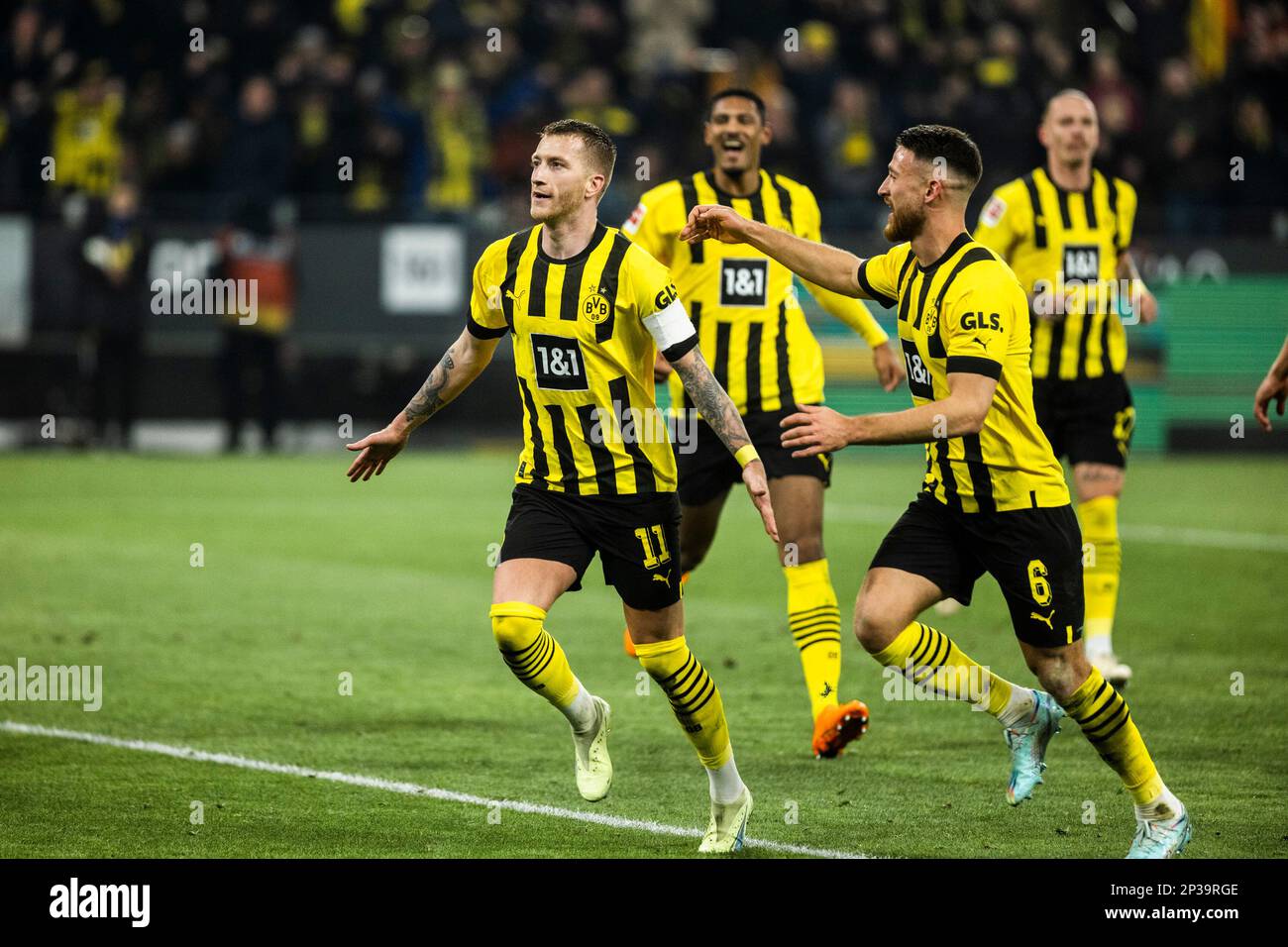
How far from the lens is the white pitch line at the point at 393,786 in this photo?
20.6ft

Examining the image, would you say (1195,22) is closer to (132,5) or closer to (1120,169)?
(1120,169)

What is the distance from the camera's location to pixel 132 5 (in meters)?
21.3

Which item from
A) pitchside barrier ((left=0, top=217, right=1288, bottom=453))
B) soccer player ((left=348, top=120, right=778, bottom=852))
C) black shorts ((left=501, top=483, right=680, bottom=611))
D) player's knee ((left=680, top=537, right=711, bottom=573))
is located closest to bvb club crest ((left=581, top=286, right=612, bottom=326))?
soccer player ((left=348, top=120, right=778, bottom=852))

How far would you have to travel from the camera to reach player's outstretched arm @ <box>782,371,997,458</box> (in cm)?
564

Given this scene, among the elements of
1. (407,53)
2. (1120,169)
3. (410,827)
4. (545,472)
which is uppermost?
(407,53)

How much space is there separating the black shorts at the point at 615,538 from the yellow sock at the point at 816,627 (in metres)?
1.45

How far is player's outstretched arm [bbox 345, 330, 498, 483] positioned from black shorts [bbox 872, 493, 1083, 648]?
1.52 metres

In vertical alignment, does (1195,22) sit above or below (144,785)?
above

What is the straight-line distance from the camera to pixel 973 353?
5945mm

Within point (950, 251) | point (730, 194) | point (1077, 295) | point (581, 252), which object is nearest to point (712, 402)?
point (581, 252)

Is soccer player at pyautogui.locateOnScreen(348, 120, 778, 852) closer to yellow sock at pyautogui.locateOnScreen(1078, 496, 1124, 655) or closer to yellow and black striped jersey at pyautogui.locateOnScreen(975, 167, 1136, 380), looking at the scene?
yellow sock at pyautogui.locateOnScreen(1078, 496, 1124, 655)

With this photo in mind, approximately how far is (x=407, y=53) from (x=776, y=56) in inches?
160

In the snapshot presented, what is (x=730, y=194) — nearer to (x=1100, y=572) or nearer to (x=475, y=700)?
(x=475, y=700)
